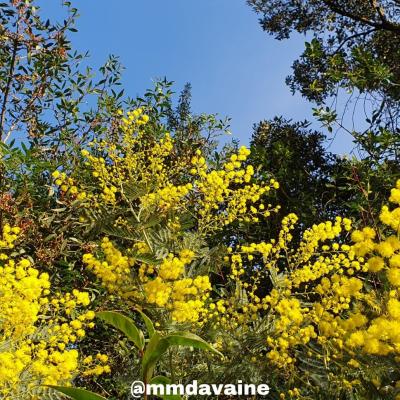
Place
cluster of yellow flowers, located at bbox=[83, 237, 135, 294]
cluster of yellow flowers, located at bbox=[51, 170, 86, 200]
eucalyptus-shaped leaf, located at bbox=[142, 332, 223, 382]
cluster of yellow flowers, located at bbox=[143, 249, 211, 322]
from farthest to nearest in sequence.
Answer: cluster of yellow flowers, located at bbox=[51, 170, 86, 200] → cluster of yellow flowers, located at bbox=[83, 237, 135, 294] → cluster of yellow flowers, located at bbox=[143, 249, 211, 322] → eucalyptus-shaped leaf, located at bbox=[142, 332, 223, 382]

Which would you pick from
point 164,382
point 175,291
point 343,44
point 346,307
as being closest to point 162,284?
point 175,291

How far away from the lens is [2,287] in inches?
110

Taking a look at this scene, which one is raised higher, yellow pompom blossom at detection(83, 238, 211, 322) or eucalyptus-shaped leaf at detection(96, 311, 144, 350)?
yellow pompom blossom at detection(83, 238, 211, 322)

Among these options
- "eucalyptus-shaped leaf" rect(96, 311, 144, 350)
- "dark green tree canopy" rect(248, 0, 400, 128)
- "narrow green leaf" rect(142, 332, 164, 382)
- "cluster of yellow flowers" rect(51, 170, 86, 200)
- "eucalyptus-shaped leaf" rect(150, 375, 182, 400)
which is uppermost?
"dark green tree canopy" rect(248, 0, 400, 128)

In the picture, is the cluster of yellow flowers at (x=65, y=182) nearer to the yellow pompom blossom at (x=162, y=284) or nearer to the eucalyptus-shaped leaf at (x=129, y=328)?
the yellow pompom blossom at (x=162, y=284)

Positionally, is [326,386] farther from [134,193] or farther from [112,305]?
[112,305]

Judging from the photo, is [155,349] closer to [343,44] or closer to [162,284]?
[162,284]

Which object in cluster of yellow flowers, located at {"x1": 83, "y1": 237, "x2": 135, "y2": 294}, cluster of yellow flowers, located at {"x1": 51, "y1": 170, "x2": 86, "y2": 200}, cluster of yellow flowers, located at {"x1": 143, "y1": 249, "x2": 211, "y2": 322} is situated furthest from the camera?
cluster of yellow flowers, located at {"x1": 51, "y1": 170, "x2": 86, "y2": 200}

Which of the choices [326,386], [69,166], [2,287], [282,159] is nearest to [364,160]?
[282,159]

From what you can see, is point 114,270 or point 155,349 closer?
point 155,349

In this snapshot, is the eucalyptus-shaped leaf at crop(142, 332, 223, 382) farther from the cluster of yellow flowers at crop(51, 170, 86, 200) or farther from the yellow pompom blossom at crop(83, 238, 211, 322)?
the cluster of yellow flowers at crop(51, 170, 86, 200)

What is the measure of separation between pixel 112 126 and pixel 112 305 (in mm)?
2160

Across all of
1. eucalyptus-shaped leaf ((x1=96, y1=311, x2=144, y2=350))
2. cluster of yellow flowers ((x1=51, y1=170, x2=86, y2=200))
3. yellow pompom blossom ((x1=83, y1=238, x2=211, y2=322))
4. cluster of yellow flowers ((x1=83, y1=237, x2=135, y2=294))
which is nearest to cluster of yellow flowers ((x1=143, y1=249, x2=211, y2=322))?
yellow pompom blossom ((x1=83, y1=238, x2=211, y2=322))

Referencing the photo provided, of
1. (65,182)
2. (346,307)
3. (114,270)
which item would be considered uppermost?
(65,182)
